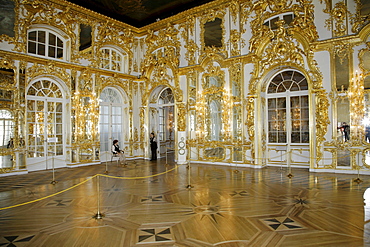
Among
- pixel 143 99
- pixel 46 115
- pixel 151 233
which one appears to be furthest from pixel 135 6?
pixel 151 233

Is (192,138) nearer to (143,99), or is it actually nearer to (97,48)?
(143,99)

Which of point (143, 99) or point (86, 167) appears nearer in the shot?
point (86, 167)

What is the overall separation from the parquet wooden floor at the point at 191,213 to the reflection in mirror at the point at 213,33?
6214 mm

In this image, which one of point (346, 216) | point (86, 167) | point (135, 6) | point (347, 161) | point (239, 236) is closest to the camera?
point (239, 236)

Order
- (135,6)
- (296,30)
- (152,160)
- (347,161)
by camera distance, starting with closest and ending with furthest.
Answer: (347,161), (296,30), (135,6), (152,160)

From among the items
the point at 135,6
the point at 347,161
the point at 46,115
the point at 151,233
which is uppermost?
the point at 135,6

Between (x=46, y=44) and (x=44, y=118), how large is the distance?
3.01 m

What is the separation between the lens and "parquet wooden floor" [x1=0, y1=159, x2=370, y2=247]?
3568 millimetres

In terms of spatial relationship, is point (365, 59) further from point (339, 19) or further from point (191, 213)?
point (191, 213)

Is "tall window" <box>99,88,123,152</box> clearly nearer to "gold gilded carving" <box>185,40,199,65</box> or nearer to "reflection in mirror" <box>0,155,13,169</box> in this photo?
"reflection in mirror" <box>0,155,13,169</box>

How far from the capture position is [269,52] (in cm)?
951

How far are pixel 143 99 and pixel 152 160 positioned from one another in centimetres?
324

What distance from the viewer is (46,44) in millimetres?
10141

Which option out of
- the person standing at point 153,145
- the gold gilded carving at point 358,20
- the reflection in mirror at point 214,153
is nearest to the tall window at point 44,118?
the person standing at point 153,145
